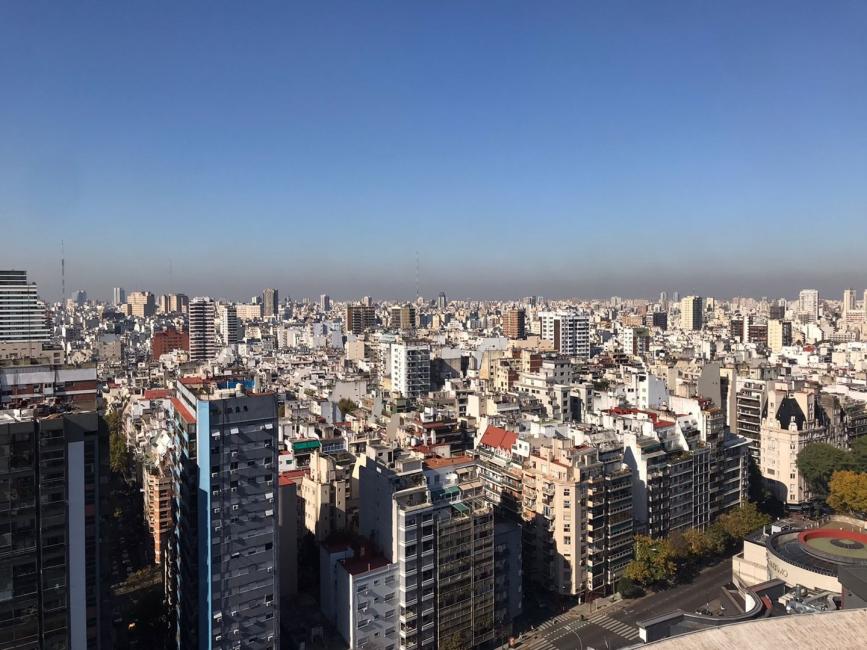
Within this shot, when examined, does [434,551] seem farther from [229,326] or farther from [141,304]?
[141,304]

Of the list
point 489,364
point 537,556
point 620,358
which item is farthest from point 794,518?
point 620,358

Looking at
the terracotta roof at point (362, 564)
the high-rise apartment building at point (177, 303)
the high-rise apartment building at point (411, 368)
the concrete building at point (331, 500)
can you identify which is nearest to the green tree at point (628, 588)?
the terracotta roof at point (362, 564)

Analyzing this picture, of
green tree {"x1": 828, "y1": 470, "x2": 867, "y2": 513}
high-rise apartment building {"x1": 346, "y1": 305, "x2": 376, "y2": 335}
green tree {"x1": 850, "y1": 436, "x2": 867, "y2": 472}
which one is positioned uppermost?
high-rise apartment building {"x1": 346, "y1": 305, "x2": 376, "y2": 335}

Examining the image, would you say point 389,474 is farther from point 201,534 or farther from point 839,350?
point 839,350

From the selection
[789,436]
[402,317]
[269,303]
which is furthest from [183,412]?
[269,303]

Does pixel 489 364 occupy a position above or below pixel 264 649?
above

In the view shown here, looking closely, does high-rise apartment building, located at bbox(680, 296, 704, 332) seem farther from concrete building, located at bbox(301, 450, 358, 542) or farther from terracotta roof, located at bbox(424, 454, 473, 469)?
concrete building, located at bbox(301, 450, 358, 542)

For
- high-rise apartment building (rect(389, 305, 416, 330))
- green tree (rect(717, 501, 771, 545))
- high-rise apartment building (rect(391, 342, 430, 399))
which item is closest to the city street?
green tree (rect(717, 501, 771, 545))

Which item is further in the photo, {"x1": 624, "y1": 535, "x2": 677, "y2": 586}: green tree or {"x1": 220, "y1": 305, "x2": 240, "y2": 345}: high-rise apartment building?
{"x1": 220, "y1": 305, "x2": 240, "y2": 345}: high-rise apartment building
